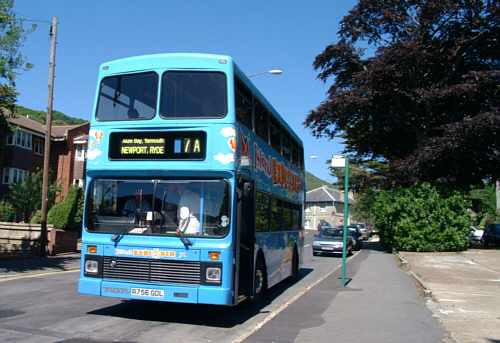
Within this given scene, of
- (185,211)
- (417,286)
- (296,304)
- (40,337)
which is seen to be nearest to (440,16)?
(417,286)

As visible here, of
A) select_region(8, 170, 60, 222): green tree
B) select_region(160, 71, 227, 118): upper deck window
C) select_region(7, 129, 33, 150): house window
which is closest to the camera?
select_region(160, 71, 227, 118): upper deck window

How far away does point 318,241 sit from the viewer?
29484 mm

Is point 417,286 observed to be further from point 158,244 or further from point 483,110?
point 483,110

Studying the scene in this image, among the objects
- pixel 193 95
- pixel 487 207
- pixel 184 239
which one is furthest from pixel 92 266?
pixel 487 207

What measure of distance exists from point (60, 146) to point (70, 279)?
110ft

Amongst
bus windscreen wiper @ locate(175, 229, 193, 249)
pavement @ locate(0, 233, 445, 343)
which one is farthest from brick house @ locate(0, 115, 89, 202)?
bus windscreen wiper @ locate(175, 229, 193, 249)

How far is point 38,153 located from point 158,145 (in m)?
37.6

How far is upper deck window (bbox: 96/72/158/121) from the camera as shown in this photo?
29.7 ft

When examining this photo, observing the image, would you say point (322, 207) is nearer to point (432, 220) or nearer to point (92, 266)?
point (432, 220)

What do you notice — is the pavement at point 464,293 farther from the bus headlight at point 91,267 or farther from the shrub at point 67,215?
the shrub at point 67,215

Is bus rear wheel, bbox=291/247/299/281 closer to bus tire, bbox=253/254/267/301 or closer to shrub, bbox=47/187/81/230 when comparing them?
bus tire, bbox=253/254/267/301

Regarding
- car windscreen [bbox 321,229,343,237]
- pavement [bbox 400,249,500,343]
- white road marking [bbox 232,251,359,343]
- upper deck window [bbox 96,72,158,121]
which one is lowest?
white road marking [bbox 232,251,359,343]

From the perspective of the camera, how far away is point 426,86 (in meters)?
31.6

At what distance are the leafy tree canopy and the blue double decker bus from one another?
22.2 m
